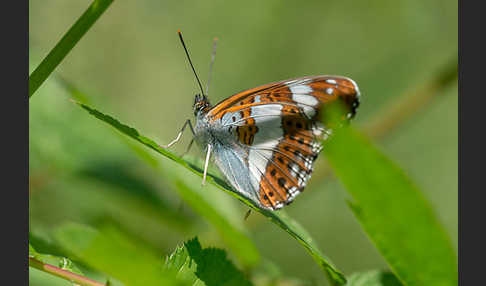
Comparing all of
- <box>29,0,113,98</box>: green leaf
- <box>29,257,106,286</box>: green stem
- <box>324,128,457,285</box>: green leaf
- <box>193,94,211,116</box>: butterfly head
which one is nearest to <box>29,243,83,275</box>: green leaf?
<box>29,257,106,286</box>: green stem

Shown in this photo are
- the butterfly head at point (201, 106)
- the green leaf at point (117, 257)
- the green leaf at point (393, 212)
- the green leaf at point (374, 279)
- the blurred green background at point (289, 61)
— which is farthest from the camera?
the blurred green background at point (289, 61)

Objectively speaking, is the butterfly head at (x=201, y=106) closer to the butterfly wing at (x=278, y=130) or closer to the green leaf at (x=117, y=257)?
the butterfly wing at (x=278, y=130)

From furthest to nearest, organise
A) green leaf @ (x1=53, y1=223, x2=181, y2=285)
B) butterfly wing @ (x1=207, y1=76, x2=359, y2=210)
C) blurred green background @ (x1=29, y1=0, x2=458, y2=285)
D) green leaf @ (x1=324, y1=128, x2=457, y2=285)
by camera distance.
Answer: blurred green background @ (x1=29, y1=0, x2=458, y2=285) < butterfly wing @ (x1=207, y1=76, x2=359, y2=210) < green leaf @ (x1=324, y1=128, x2=457, y2=285) < green leaf @ (x1=53, y1=223, x2=181, y2=285)

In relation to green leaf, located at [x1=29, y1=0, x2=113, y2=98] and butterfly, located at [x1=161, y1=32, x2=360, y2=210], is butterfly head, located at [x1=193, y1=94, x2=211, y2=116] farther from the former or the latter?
green leaf, located at [x1=29, y1=0, x2=113, y2=98]

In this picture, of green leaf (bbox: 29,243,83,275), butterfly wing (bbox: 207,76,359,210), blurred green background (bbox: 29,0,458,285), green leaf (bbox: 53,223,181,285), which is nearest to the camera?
green leaf (bbox: 53,223,181,285)

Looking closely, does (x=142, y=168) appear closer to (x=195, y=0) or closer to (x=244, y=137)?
(x=244, y=137)

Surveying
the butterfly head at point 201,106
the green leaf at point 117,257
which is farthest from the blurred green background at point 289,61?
the green leaf at point 117,257
